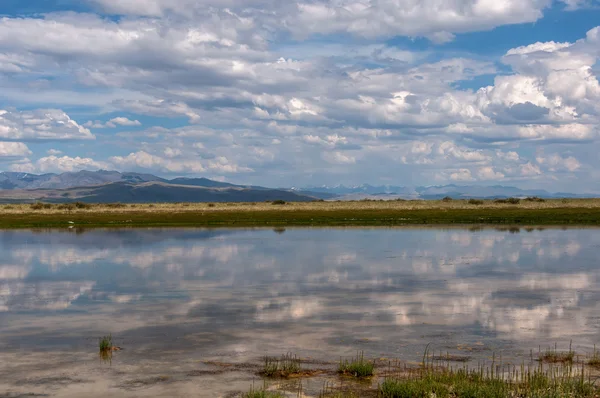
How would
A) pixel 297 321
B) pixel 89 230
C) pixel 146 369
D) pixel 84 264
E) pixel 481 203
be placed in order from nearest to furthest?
pixel 146 369 → pixel 297 321 → pixel 84 264 → pixel 89 230 → pixel 481 203

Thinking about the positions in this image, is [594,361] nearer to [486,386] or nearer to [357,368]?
[486,386]

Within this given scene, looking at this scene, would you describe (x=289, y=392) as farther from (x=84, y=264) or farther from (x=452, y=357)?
(x=84, y=264)

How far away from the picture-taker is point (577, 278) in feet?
108

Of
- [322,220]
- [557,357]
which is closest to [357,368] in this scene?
[557,357]

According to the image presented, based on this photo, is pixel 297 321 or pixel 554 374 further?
pixel 297 321

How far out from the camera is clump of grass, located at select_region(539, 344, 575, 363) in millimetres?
17312

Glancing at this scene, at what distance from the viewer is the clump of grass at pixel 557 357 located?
682 inches

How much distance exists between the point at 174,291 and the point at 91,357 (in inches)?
461

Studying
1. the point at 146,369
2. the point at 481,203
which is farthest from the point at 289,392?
the point at 481,203

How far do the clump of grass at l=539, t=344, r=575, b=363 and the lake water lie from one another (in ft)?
2.05


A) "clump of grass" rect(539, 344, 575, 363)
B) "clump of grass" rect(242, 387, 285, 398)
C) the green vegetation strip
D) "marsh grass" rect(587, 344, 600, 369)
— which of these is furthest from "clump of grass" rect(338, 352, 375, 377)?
the green vegetation strip

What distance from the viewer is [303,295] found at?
28547 mm

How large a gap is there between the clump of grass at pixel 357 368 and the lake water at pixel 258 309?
114 centimetres

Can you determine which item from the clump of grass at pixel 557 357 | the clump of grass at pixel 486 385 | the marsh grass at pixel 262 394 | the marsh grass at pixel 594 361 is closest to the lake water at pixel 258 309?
the clump of grass at pixel 557 357
